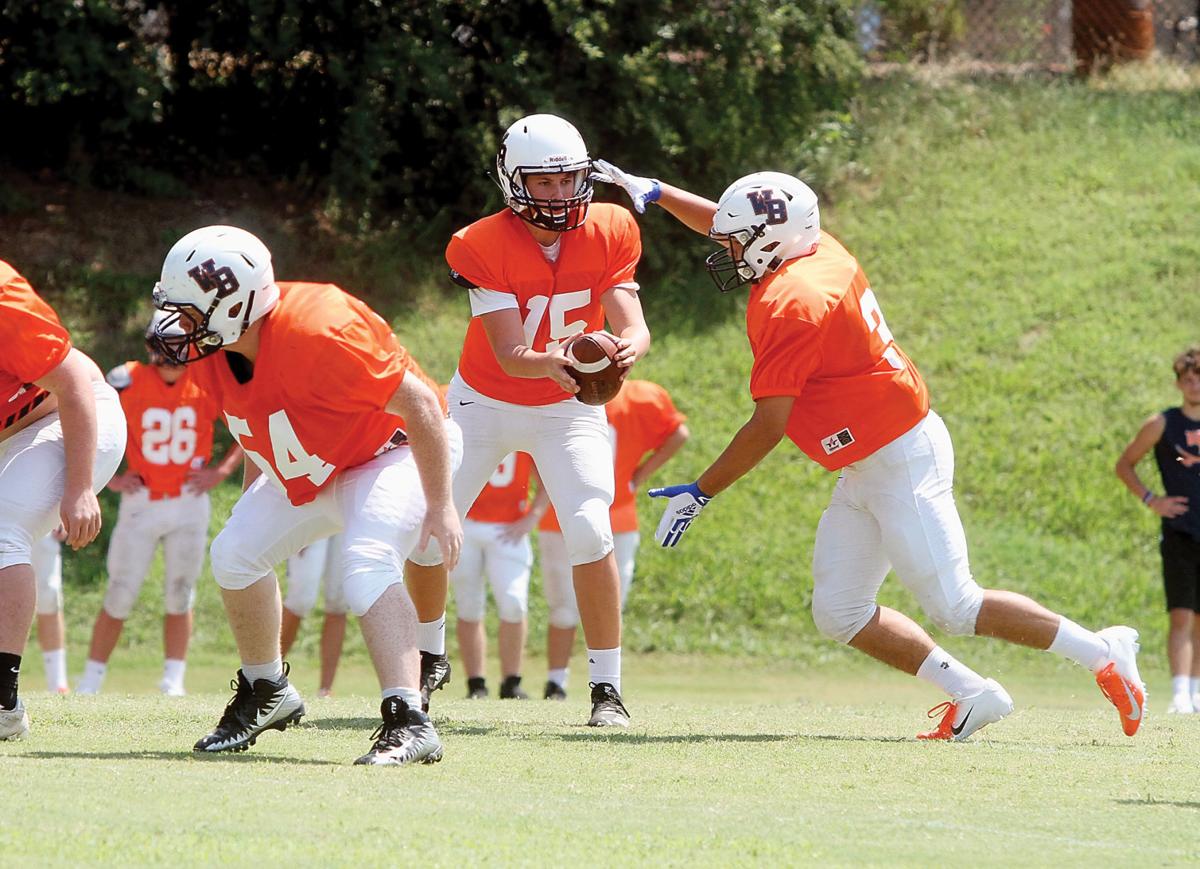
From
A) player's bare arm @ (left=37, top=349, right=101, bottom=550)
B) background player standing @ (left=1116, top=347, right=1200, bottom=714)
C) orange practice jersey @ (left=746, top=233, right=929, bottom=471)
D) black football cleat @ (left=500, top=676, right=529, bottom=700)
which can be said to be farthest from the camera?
black football cleat @ (left=500, top=676, right=529, bottom=700)

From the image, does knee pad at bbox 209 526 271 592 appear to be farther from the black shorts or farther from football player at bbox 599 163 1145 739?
the black shorts

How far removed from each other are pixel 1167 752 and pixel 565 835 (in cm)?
284

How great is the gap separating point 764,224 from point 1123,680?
7.22 feet

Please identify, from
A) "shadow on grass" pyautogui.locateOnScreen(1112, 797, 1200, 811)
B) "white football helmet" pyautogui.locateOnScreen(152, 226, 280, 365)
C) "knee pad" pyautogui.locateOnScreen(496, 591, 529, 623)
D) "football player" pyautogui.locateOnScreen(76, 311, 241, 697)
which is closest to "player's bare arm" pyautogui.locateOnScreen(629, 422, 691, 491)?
"knee pad" pyautogui.locateOnScreen(496, 591, 529, 623)

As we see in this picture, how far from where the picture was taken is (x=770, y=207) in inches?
252

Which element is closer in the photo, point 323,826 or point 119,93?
point 323,826

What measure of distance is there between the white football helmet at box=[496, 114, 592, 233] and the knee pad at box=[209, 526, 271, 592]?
1916mm

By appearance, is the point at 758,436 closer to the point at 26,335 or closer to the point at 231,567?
the point at 231,567

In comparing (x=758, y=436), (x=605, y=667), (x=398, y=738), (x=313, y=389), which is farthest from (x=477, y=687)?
(x=313, y=389)

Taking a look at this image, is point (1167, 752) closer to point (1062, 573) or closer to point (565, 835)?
point (565, 835)

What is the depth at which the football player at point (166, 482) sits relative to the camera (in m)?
10.5

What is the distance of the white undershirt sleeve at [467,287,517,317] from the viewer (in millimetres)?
6738

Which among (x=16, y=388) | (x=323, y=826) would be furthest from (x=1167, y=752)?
(x=16, y=388)

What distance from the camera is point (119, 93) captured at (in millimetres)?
16719
